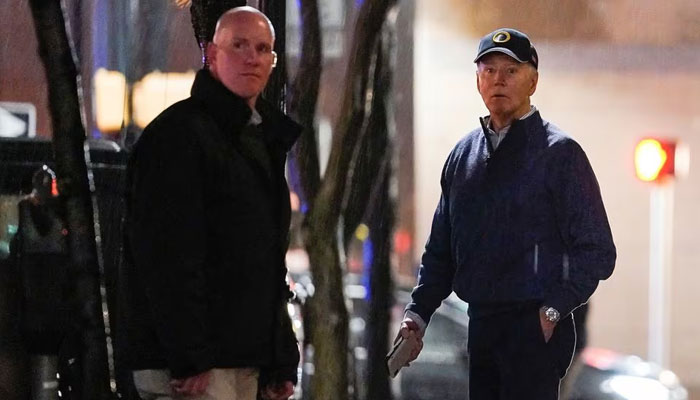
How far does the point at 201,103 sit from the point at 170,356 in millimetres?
729

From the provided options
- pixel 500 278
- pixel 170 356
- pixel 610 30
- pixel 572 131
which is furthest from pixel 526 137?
pixel 572 131

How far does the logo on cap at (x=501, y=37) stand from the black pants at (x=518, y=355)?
0.86 metres

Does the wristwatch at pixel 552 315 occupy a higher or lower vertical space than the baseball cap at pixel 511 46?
lower

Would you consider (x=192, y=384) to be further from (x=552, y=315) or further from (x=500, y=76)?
(x=500, y=76)

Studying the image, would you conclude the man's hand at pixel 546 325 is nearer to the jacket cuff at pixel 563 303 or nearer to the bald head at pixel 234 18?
the jacket cuff at pixel 563 303

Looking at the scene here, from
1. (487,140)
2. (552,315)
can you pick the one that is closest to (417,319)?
(552,315)

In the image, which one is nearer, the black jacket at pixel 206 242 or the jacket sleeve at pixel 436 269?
the black jacket at pixel 206 242

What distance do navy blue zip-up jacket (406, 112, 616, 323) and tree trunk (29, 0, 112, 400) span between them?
1532mm

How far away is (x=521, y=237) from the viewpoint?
157 inches

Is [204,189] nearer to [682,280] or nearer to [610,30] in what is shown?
[610,30]

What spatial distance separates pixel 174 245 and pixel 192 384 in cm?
38

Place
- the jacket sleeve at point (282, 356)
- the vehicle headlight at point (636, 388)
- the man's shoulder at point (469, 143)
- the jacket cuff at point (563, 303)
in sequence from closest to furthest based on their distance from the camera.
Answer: the jacket sleeve at point (282, 356) → the jacket cuff at point (563, 303) → the man's shoulder at point (469, 143) → the vehicle headlight at point (636, 388)

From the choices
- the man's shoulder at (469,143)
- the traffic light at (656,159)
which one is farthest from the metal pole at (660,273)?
the man's shoulder at (469,143)

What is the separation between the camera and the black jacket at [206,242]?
3.34 metres
